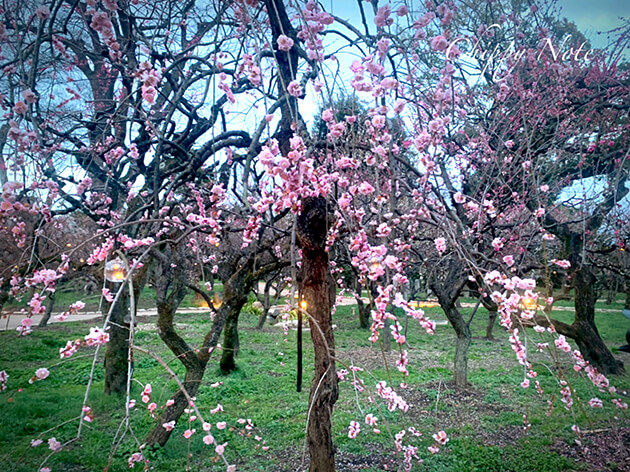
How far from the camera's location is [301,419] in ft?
15.3

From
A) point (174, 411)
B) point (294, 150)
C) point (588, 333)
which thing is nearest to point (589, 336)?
point (588, 333)

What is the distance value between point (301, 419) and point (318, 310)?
101 inches

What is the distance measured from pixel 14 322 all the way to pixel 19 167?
37.4ft

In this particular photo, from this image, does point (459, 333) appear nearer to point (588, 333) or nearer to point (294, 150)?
point (588, 333)

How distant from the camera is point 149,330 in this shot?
35.7 feet

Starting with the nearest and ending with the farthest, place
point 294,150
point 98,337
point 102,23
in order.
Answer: point 98,337, point 294,150, point 102,23

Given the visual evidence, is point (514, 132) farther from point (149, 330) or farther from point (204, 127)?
point (149, 330)

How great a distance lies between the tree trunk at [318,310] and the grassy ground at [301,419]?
261 millimetres

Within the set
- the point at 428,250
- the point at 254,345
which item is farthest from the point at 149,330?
the point at 428,250

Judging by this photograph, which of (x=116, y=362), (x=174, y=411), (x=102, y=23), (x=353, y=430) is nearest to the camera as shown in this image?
(x=102, y=23)

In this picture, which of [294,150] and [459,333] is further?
[459,333]

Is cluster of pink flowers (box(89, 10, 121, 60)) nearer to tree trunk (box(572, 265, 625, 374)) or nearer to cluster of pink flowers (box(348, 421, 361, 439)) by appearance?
cluster of pink flowers (box(348, 421, 361, 439))

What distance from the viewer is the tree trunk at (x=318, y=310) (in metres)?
2.55

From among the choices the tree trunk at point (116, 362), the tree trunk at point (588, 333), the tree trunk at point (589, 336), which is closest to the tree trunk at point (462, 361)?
the tree trunk at point (588, 333)
